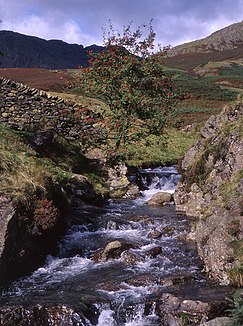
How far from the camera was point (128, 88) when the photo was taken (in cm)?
2189

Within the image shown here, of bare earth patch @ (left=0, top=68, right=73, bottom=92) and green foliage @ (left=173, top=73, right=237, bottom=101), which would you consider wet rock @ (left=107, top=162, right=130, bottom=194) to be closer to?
bare earth patch @ (left=0, top=68, right=73, bottom=92)

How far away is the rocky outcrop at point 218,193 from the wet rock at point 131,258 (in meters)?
1.96

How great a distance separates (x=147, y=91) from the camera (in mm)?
24250

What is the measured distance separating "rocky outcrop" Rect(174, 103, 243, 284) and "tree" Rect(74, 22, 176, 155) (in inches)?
121

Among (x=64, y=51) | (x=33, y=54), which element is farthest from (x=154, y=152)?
(x=64, y=51)

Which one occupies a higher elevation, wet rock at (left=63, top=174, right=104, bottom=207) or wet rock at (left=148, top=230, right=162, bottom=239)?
wet rock at (left=63, top=174, right=104, bottom=207)

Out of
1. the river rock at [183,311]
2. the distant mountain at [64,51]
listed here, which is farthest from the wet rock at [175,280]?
the distant mountain at [64,51]

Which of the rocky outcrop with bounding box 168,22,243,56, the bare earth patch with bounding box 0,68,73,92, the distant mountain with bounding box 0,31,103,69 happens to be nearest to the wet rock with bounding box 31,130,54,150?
the bare earth patch with bounding box 0,68,73,92

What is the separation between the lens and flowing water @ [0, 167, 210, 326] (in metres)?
9.75

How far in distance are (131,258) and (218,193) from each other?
4.77 m

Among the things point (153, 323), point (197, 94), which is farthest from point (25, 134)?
point (197, 94)

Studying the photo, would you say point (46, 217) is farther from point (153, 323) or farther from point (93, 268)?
point (153, 323)

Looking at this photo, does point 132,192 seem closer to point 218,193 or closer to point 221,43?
point 218,193

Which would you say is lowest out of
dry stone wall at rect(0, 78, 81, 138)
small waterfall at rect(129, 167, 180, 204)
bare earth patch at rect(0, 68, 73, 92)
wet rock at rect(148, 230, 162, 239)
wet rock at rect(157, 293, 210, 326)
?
wet rock at rect(157, 293, 210, 326)
